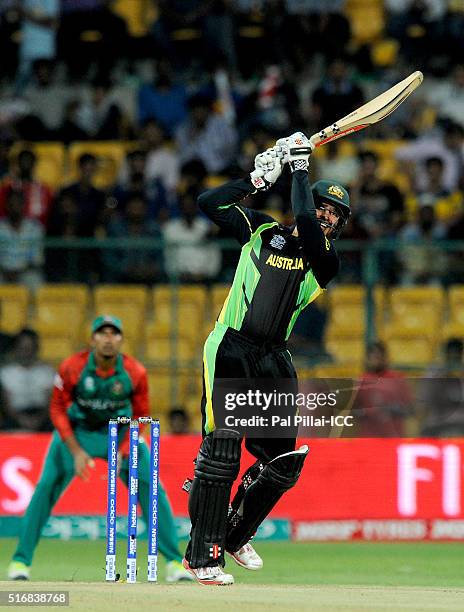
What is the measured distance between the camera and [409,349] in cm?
1294

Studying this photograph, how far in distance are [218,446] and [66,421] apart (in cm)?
245

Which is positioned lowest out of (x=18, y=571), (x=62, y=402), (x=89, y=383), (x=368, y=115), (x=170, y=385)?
(x=18, y=571)

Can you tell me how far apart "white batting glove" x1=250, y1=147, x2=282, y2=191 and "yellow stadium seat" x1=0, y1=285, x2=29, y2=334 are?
17.5 feet

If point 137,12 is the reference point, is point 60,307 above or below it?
below

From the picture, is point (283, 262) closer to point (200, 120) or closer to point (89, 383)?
point (89, 383)

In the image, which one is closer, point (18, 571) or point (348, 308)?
point (18, 571)

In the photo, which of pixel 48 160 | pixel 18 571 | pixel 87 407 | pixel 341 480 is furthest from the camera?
pixel 48 160

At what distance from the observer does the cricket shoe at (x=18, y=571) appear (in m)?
9.62

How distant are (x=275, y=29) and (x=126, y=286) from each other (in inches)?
166

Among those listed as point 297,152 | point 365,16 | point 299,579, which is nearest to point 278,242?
point 297,152

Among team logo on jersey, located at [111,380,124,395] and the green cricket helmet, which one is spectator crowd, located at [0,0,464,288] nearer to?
team logo on jersey, located at [111,380,124,395]

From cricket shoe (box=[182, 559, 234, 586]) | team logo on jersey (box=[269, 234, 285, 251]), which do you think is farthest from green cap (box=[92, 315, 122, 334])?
cricket shoe (box=[182, 559, 234, 586])

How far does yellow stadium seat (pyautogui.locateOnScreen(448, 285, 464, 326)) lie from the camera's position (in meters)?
12.9

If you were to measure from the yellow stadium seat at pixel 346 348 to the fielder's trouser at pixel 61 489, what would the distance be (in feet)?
10.1
